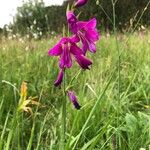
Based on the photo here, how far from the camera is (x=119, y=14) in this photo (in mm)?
18172

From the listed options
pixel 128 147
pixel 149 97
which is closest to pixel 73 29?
pixel 128 147

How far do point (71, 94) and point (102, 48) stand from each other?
612 centimetres

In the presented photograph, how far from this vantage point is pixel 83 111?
9.70ft

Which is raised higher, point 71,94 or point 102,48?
point 71,94

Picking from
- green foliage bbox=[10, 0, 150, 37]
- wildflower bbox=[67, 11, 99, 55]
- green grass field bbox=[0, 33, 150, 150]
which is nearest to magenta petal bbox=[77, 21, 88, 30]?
wildflower bbox=[67, 11, 99, 55]

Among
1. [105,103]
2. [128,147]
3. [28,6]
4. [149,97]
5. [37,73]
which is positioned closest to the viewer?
[128,147]

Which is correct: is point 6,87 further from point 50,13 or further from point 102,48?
point 50,13

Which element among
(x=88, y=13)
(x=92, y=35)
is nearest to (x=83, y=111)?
(x=92, y=35)

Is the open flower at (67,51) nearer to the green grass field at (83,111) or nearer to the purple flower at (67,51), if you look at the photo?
the purple flower at (67,51)

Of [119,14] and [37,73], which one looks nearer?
[37,73]

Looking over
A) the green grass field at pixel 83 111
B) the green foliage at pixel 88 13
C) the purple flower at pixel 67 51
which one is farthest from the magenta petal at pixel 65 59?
the green foliage at pixel 88 13

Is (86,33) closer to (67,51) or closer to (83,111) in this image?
(67,51)

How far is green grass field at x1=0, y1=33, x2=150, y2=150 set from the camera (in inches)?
83.9

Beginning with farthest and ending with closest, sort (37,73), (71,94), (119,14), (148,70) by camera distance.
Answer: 1. (119,14)
2. (37,73)
3. (148,70)
4. (71,94)
